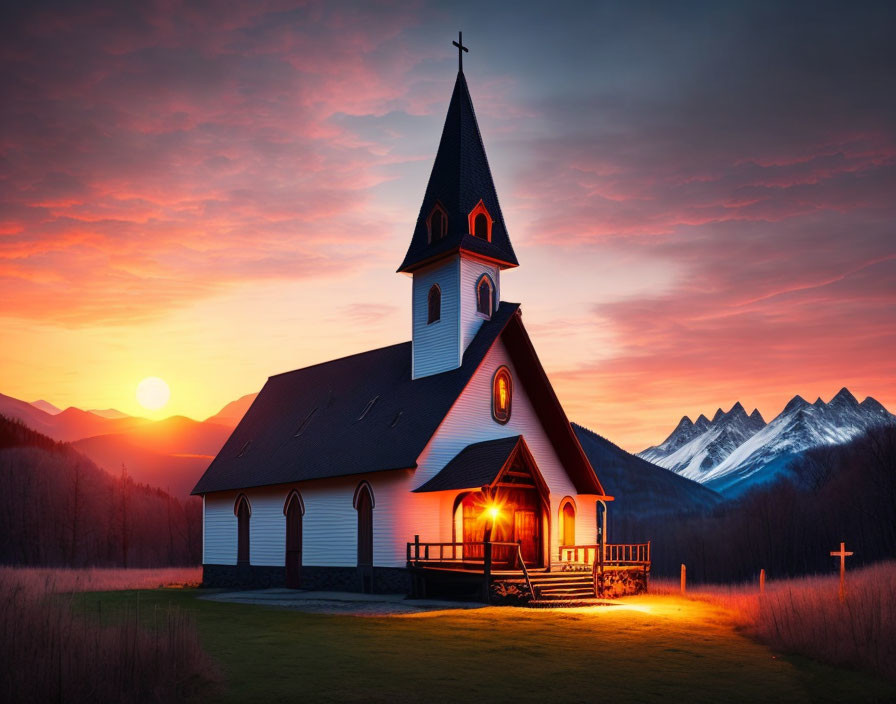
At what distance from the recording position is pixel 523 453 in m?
31.6

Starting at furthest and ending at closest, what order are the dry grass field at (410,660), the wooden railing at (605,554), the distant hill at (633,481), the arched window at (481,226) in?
the distant hill at (633,481), the arched window at (481,226), the wooden railing at (605,554), the dry grass field at (410,660)

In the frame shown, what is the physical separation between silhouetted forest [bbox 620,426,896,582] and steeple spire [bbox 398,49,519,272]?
41688 mm

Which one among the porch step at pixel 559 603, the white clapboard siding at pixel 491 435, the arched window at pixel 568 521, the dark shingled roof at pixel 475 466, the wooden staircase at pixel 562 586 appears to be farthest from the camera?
the arched window at pixel 568 521

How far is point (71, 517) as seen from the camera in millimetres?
74562

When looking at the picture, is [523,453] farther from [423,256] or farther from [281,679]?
[281,679]

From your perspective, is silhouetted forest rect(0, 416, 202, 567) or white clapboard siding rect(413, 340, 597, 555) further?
silhouetted forest rect(0, 416, 202, 567)

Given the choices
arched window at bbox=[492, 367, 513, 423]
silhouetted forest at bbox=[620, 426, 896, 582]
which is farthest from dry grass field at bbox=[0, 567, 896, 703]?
silhouetted forest at bbox=[620, 426, 896, 582]

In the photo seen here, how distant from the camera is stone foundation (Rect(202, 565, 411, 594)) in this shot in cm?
3178

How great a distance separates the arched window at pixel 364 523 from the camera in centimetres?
3297

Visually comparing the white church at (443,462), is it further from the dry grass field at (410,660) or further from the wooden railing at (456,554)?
the dry grass field at (410,660)

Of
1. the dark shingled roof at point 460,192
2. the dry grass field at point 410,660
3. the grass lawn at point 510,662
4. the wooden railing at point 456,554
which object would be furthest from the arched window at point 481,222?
the dry grass field at point 410,660

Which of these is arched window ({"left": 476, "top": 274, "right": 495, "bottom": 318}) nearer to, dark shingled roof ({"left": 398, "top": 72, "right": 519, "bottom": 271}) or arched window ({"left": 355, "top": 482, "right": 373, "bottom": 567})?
dark shingled roof ({"left": 398, "top": 72, "right": 519, "bottom": 271})

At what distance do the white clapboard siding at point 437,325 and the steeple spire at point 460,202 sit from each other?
59 centimetres

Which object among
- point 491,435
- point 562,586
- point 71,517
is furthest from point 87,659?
point 71,517
